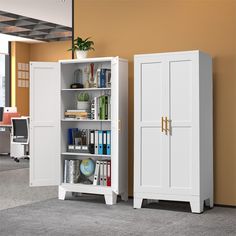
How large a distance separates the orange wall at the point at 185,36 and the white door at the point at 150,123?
603 millimetres

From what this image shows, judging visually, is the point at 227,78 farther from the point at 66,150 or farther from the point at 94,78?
the point at 66,150

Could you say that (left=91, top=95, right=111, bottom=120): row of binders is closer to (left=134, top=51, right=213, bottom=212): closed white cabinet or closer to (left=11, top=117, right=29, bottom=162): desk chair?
(left=134, top=51, right=213, bottom=212): closed white cabinet

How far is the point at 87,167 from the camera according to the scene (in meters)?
6.17

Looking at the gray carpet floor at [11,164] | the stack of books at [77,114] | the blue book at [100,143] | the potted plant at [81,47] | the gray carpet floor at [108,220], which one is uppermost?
the potted plant at [81,47]

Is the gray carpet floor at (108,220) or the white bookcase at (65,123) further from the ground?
the white bookcase at (65,123)

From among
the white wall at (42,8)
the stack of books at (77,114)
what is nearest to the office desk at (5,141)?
the white wall at (42,8)

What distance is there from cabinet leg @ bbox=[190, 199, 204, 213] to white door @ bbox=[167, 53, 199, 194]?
104mm

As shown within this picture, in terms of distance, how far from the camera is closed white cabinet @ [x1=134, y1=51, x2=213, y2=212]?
5.32m

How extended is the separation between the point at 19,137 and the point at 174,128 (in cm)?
631

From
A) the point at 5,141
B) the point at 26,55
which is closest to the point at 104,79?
the point at 5,141

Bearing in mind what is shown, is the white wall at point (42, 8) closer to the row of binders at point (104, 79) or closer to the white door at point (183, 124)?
the row of binders at point (104, 79)

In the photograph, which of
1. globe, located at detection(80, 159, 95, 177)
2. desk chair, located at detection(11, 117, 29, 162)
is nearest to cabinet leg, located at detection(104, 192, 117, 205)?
globe, located at detection(80, 159, 95, 177)

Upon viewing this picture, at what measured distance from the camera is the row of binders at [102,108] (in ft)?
19.6

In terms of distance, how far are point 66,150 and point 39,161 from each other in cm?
126
